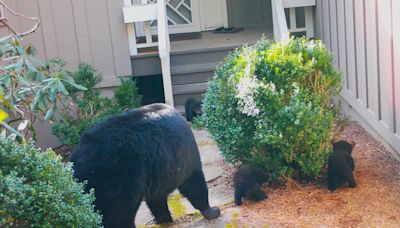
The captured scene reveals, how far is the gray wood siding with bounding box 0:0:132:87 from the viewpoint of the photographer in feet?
29.9

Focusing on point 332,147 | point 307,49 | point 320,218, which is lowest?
point 320,218

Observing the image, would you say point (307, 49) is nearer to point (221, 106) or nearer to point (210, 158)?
point (221, 106)

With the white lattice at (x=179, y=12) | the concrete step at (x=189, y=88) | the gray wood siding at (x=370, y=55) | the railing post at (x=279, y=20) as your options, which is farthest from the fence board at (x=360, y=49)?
the white lattice at (x=179, y=12)

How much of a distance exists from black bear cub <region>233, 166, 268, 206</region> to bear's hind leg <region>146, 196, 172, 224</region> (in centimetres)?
62

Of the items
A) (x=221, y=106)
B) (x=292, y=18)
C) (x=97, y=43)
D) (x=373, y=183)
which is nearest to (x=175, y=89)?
(x=97, y=43)

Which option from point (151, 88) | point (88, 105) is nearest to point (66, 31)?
point (88, 105)

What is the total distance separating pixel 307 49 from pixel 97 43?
3.99 meters

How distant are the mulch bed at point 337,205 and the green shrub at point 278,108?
0.74ft

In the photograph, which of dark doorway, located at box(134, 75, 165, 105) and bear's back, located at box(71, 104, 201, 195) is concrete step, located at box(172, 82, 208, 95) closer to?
dark doorway, located at box(134, 75, 165, 105)

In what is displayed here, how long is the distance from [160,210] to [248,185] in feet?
2.55

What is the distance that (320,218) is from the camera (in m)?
5.25

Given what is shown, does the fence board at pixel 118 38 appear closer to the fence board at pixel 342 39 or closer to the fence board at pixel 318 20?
the fence board at pixel 318 20

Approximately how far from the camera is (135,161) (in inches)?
179

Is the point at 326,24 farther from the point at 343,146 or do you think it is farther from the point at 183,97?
the point at 343,146
